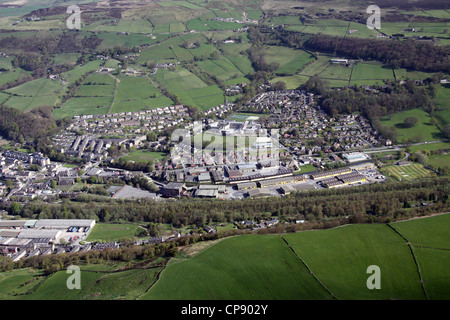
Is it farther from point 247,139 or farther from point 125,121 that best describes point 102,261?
point 125,121

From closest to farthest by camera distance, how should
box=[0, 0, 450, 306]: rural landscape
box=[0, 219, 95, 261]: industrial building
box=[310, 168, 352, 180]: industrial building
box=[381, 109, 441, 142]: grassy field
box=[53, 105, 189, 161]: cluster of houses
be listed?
box=[0, 0, 450, 306]: rural landscape, box=[0, 219, 95, 261]: industrial building, box=[310, 168, 352, 180]: industrial building, box=[381, 109, 441, 142]: grassy field, box=[53, 105, 189, 161]: cluster of houses

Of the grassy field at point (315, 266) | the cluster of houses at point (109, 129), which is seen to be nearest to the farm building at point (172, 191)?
the grassy field at point (315, 266)

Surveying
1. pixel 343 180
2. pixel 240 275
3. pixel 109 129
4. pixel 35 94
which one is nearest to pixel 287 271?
pixel 240 275

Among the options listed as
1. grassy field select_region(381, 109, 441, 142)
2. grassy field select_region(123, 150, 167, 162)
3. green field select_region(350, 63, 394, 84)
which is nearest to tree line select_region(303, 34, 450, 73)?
green field select_region(350, 63, 394, 84)

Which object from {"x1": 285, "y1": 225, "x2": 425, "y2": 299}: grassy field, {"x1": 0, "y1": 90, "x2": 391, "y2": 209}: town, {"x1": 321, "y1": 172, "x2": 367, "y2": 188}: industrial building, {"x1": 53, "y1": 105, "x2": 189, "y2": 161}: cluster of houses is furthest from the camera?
{"x1": 53, "y1": 105, "x2": 189, "y2": 161}: cluster of houses

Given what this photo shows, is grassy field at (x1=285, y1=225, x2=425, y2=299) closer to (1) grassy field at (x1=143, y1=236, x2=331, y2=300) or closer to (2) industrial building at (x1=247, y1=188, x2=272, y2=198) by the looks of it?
(1) grassy field at (x1=143, y1=236, x2=331, y2=300)

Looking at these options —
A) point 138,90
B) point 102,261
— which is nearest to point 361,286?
point 102,261

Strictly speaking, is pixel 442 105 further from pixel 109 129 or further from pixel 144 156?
pixel 109 129
